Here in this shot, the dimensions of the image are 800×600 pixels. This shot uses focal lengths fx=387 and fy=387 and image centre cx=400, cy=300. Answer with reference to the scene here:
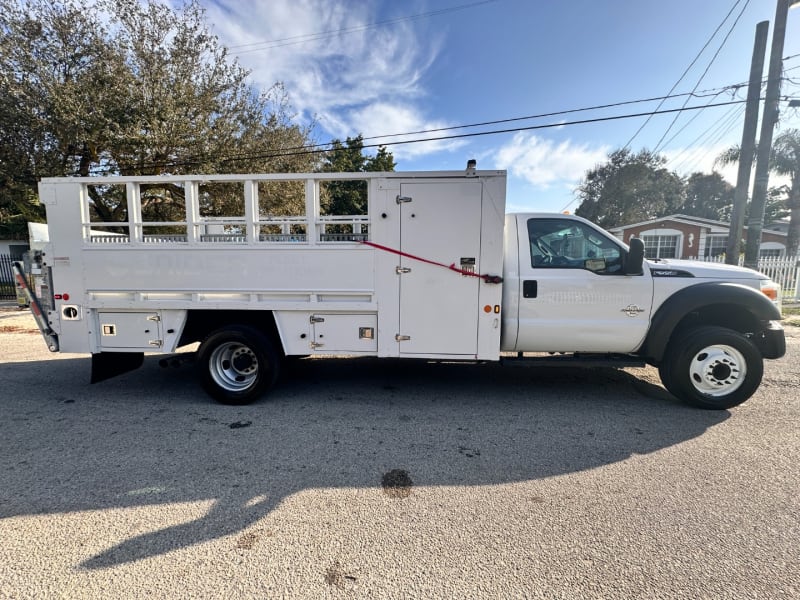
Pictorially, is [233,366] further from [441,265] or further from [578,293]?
[578,293]

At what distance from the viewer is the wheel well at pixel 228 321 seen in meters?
4.45

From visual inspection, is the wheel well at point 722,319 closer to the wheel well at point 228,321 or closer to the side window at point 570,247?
the side window at point 570,247

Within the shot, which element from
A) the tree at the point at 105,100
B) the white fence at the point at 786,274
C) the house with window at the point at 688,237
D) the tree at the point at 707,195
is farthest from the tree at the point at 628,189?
the tree at the point at 105,100

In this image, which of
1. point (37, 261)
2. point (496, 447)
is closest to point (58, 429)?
point (37, 261)

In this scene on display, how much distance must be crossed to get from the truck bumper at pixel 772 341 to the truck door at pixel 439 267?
3.13 meters

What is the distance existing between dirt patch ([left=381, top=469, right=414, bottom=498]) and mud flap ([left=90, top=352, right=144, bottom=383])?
3.60 meters

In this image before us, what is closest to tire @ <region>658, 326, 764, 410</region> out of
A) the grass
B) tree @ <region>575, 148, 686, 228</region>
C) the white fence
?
the grass

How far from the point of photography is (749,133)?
1014 centimetres

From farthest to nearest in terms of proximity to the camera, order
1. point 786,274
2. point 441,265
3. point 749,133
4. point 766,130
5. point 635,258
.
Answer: point 786,274 < point 766,130 < point 749,133 < point 441,265 < point 635,258

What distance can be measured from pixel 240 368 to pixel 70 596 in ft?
8.92

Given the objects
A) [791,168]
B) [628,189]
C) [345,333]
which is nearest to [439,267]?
[345,333]

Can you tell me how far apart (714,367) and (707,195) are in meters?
65.4

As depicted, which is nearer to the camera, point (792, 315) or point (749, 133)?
point (749, 133)

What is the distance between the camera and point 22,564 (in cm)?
212
